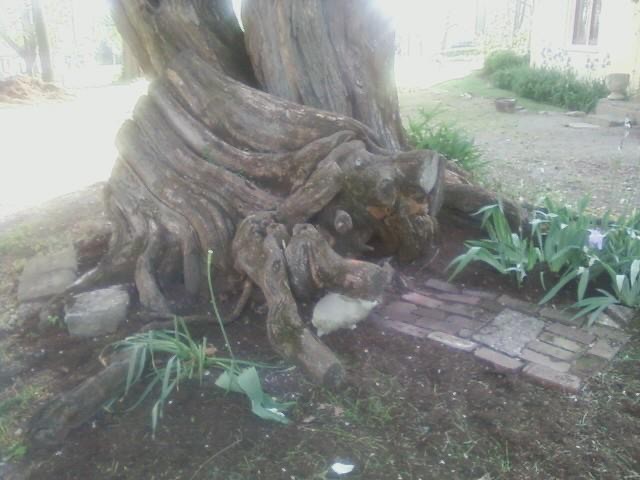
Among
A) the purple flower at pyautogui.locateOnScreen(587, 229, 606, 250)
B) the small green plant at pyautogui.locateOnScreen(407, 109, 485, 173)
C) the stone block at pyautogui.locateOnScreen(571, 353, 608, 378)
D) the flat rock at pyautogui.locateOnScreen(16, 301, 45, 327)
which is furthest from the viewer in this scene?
the small green plant at pyautogui.locateOnScreen(407, 109, 485, 173)

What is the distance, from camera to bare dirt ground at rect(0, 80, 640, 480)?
8.20ft

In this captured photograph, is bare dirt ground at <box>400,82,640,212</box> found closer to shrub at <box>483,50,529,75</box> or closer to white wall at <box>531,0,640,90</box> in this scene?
white wall at <box>531,0,640,90</box>

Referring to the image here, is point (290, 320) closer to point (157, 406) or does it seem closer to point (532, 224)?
point (157, 406)

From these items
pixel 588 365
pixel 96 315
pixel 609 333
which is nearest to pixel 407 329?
pixel 588 365

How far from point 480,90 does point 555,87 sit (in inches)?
108

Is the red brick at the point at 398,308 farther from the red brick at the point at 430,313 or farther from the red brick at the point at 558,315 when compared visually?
the red brick at the point at 558,315

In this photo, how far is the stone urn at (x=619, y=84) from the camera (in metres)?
12.5

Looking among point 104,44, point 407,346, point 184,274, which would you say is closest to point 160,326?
point 184,274

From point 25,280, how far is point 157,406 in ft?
6.89

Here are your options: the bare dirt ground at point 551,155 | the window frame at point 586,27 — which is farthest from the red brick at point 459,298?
the window frame at point 586,27

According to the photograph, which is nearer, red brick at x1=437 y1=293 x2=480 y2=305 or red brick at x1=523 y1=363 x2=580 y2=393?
red brick at x1=523 y1=363 x2=580 y2=393

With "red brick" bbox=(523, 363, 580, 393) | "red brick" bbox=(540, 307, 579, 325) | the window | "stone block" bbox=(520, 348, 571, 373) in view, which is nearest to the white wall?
the window

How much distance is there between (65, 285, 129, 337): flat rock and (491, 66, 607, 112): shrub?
1103 cm

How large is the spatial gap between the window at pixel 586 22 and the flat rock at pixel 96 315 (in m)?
13.3
